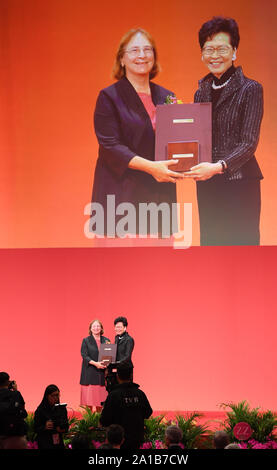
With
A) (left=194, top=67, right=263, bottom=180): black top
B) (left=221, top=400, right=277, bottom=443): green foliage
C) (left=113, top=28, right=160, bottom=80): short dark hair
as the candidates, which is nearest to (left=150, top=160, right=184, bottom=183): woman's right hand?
(left=194, top=67, right=263, bottom=180): black top

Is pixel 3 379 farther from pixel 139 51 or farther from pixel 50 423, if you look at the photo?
pixel 139 51

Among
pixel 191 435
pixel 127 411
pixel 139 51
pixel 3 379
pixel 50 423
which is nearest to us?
pixel 127 411

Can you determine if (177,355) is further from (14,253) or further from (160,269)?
(14,253)

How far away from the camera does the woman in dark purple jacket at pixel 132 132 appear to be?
732 centimetres

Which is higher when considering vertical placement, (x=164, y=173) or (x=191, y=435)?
(x=164, y=173)

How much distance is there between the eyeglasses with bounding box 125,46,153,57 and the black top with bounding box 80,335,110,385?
3194mm

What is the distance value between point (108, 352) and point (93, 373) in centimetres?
31

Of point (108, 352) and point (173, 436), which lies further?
point (108, 352)

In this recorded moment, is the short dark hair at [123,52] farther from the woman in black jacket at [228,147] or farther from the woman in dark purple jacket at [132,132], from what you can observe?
the woman in black jacket at [228,147]

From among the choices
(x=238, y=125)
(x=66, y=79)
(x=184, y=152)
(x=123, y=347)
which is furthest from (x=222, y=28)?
(x=123, y=347)

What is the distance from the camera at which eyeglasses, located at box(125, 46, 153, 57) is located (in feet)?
24.5

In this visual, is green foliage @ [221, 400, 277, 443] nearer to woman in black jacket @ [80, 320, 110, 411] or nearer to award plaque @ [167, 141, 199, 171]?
woman in black jacket @ [80, 320, 110, 411]

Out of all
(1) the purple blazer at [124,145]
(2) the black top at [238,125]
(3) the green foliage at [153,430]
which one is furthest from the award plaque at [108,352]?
(2) the black top at [238,125]

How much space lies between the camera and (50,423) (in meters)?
4.21
